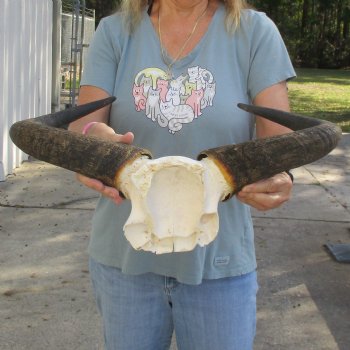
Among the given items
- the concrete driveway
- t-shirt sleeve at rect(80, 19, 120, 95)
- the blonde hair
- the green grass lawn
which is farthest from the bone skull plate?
the green grass lawn

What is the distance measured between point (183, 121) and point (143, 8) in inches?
19.2

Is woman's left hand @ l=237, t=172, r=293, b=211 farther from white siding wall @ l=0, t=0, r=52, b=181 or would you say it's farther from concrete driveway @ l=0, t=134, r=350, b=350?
white siding wall @ l=0, t=0, r=52, b=181

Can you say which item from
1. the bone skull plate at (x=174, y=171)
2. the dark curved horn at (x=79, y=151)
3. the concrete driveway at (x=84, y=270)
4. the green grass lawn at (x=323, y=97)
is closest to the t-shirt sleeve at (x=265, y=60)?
the bone skull plate at (x=174, y=171)

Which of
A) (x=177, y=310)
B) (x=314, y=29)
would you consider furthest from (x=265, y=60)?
(x=314, y=29)

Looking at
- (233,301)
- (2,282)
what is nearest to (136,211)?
(233,301)

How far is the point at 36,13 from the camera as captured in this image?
32.0 feet

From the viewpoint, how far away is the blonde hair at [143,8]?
2291 mm

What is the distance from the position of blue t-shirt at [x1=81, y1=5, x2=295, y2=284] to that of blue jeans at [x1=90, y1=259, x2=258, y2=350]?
6cm

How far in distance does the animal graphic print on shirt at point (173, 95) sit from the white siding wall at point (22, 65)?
20.0 ft

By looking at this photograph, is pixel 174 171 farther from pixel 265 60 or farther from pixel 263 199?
pixel 265 60

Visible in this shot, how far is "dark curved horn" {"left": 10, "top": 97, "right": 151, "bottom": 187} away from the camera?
5.87 feet

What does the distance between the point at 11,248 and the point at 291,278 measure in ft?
8.03

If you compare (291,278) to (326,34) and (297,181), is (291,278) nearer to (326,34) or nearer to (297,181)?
(297,181)

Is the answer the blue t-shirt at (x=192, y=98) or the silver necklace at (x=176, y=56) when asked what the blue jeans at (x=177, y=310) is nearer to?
the blue t-shirt at (x=192, y=98)
